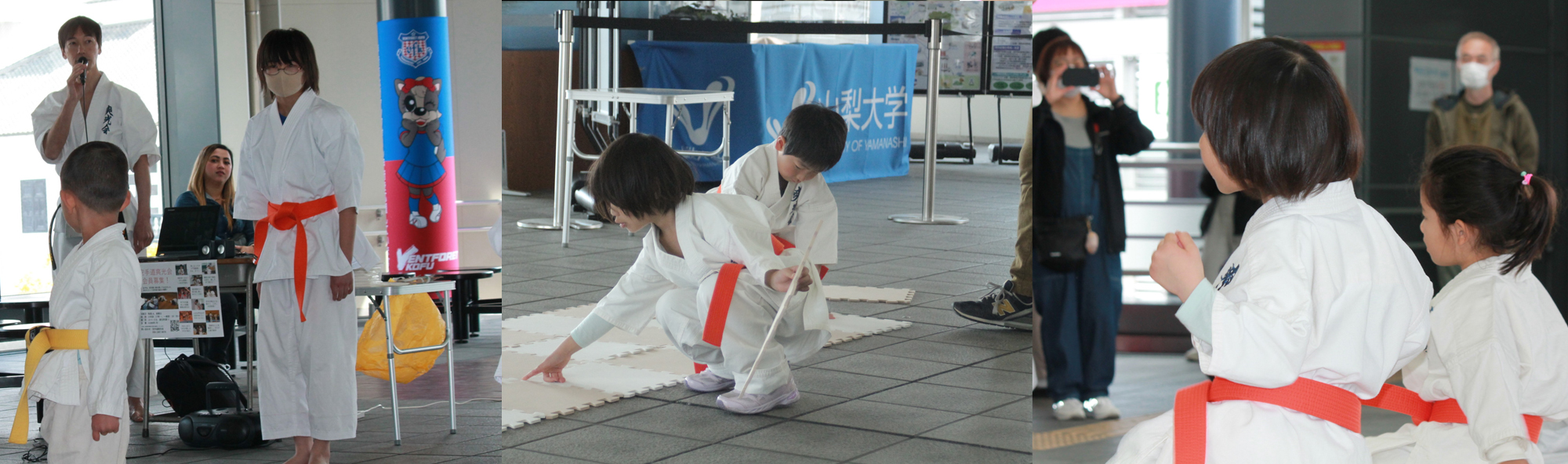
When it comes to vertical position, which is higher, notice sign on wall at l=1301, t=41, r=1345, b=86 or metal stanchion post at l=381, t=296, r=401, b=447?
notice sign on wall at l=1301, t=41, r=1345, b=86

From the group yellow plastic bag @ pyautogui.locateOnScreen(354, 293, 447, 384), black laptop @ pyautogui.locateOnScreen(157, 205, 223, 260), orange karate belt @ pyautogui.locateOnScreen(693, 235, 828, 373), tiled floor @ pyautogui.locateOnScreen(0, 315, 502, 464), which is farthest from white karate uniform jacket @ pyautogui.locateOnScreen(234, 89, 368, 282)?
orange karate belt @ pyautogui.locateOnScreen(693, 235, 828, 373)

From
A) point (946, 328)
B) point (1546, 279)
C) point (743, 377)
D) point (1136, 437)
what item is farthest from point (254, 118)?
point (1546, 279)

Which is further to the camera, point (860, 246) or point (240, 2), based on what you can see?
point (240, 2)

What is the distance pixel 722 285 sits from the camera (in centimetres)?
164

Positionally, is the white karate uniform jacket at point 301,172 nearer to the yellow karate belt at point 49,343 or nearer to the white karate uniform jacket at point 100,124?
the yellow karate belt at point 49,343

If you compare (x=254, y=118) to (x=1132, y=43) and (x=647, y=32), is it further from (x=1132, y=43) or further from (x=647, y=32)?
(x=1132, y=43)

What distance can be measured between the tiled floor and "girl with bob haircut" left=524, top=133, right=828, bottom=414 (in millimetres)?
1528

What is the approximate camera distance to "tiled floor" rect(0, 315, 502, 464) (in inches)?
120

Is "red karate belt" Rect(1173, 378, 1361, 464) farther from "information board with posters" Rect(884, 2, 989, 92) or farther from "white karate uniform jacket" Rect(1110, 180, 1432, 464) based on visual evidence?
"information board with posters" Rect(884, 2, 989, 92)


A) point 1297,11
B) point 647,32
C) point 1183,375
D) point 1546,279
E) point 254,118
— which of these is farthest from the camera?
point 1546,279

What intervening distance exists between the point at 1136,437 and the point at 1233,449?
149 mm

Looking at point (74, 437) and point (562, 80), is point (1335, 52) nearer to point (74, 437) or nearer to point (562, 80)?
point (562, 80)

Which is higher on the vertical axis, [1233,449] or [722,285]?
[722,285]

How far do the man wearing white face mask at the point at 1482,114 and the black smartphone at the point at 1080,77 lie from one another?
6.12 ft
